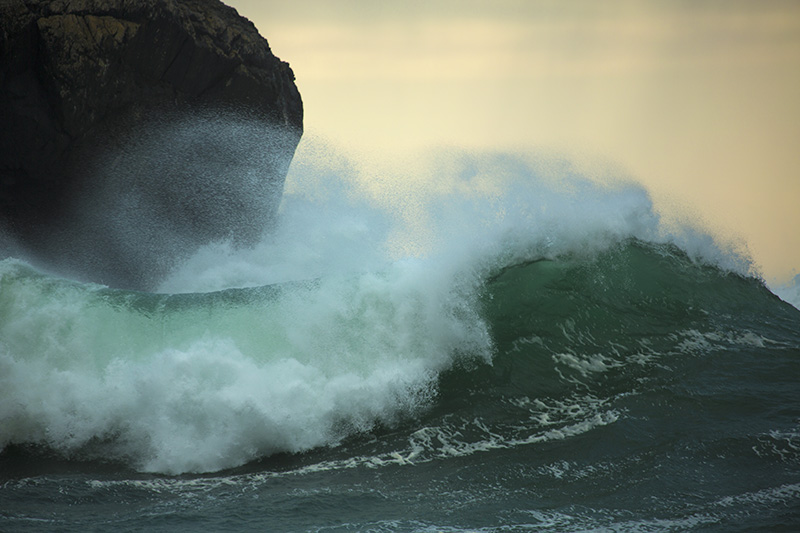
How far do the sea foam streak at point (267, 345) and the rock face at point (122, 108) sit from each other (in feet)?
19.1

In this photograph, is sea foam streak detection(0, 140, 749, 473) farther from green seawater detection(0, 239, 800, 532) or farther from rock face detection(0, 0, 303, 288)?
rock face detection(0, 0, 303, 288)

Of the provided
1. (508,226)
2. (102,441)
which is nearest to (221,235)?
(508,226)

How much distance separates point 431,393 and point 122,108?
989 centimetres

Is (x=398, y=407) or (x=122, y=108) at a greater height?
(x=122, y=108)

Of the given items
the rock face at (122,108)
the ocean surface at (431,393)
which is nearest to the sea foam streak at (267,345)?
the ocean surface at (431,393)

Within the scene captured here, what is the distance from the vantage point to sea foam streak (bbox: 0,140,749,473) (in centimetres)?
583

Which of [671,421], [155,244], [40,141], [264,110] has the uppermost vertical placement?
[264,110]

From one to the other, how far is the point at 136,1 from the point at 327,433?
10.4 meters

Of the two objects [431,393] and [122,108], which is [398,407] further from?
[122,108]

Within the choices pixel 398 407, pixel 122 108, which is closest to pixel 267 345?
pixel 398 407

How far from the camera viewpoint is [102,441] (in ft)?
19.1

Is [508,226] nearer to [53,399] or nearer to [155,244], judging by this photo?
[53,399]

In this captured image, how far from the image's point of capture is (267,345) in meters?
6.60

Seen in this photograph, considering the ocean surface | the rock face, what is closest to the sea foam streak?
the ocean surface
